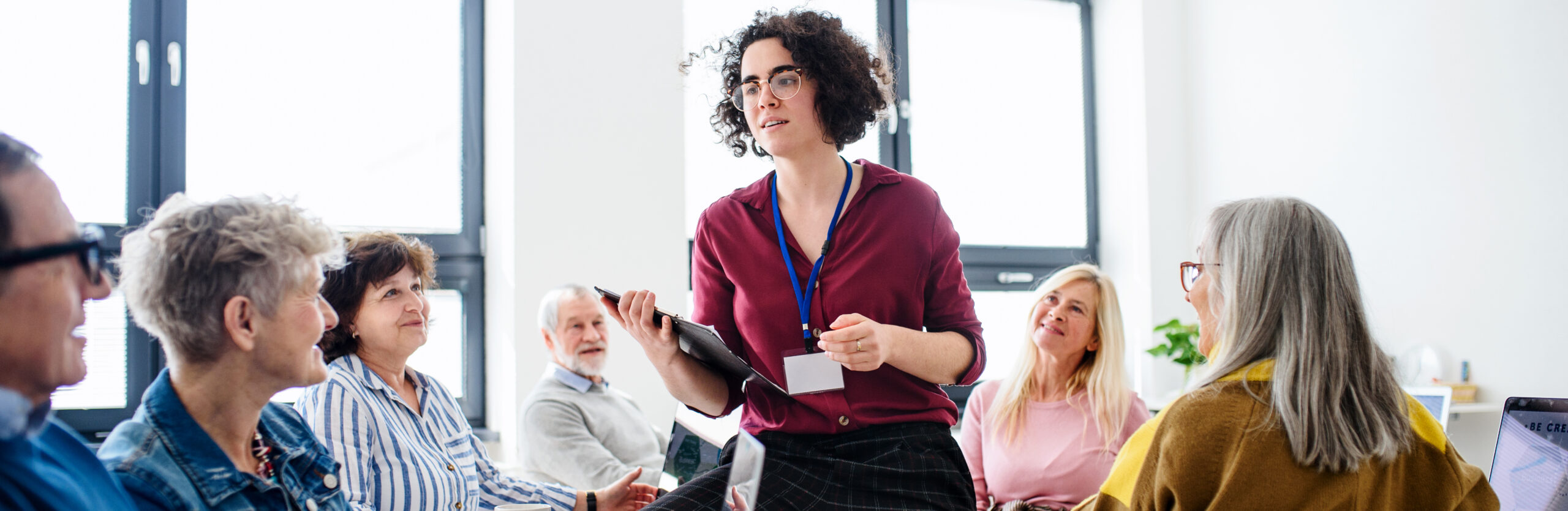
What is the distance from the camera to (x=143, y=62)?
346 centimetres

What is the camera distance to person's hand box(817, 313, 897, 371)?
1.40 meters

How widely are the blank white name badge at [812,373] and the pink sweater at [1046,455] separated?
4.75 ft

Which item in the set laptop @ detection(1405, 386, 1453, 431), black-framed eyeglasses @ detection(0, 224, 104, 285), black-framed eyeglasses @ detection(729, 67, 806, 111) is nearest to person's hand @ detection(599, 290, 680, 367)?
black-framed eyeglasses @ detection(729, 67, 806, 111)

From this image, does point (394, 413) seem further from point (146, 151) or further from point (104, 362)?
point (146, 151)

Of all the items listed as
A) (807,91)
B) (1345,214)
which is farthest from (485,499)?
(1345,214)

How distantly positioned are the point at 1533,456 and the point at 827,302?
1.32 meters

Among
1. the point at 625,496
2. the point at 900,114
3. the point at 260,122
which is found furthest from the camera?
the point at 900,114

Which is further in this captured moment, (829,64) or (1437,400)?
(1437,400)

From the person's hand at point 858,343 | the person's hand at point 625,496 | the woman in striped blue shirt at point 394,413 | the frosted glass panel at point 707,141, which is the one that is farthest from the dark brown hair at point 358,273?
the frosted glass panel at point 707,141

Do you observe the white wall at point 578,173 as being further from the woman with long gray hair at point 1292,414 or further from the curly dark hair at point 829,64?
the woman with long gray hair at point 1292,414

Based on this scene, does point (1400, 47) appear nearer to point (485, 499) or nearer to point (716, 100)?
point (716, 100)

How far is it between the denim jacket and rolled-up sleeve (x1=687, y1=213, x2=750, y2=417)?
0.70 metres

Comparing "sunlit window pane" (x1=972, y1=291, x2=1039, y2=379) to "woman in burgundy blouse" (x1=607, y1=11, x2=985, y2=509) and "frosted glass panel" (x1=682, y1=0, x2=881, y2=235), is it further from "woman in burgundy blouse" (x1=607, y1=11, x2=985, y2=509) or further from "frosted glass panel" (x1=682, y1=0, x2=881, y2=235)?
"woman in burgundy blouse" (x1=607, y1=11, x2=985, y2=509)

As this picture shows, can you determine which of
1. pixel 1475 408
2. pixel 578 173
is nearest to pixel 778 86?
pixel 578 173
